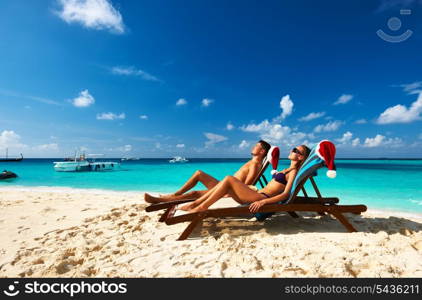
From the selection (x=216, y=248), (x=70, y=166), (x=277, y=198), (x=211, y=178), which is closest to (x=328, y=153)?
(x=277, y=198)

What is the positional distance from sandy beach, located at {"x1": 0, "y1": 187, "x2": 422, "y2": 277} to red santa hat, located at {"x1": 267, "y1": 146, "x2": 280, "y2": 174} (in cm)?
102

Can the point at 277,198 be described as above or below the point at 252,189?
below

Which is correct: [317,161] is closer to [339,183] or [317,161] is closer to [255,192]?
[255,192]

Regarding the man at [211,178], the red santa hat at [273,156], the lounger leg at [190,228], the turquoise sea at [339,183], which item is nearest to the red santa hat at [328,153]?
the red santa hat at [273,156]

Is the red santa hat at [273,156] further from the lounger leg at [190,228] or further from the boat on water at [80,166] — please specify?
the boat on water at [80,166]

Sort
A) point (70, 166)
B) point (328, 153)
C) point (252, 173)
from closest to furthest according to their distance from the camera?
1. point (328, 153)
2. point (252, 173)
3. point (70, 166)

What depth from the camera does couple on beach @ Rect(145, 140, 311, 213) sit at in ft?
11.0

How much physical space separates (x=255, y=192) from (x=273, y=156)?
105cm

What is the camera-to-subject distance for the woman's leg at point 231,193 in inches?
130

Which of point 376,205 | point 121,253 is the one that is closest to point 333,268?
point 121,253

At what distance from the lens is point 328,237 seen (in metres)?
3.30

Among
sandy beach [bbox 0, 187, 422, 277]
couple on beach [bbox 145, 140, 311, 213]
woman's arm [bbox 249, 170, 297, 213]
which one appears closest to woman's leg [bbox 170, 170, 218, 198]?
couple on beach [bbox 145, 140, 311, 213]

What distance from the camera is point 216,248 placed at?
2893 millimetres

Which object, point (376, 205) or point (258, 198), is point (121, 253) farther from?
point (376, 205)
